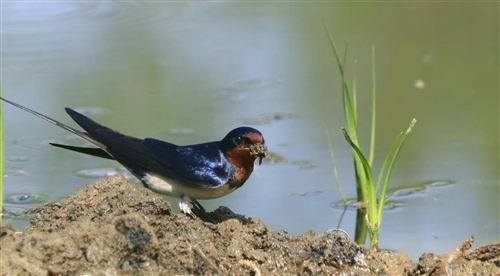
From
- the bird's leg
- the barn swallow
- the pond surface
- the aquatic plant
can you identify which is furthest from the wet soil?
the pond surface

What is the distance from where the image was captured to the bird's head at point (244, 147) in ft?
14.1

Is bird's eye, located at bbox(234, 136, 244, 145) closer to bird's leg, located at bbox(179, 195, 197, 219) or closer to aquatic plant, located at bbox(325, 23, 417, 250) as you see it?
bird's leg, located at bbox(179, 195, 197, 219)

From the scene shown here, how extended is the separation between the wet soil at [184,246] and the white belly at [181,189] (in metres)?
0.47

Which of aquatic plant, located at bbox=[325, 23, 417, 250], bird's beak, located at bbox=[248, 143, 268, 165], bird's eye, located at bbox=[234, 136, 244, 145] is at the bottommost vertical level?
bird's beak, located at bbox=[248, 143, 268, 165]

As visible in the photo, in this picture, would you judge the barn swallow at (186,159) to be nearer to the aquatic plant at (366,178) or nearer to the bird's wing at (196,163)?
the bird's wing at (196,163)

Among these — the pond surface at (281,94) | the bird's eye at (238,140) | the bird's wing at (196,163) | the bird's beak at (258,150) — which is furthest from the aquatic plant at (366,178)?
the bird's wing at (196,163)

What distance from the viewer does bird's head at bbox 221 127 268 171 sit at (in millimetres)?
4305

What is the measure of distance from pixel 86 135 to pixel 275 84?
3.12 metres

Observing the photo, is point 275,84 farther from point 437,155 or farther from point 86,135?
Answer: point 86,135

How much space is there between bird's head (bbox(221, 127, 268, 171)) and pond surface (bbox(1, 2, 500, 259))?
754mm

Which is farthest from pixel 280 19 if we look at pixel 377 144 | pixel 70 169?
pixel 70 169

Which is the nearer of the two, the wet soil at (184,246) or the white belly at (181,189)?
the wet soil at (184,246)

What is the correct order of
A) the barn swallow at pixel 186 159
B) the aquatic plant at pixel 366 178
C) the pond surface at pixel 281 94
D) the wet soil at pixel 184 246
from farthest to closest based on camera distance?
the pond surface at pixel 281 94 < the aquatic plant at pixel 366 178 < the barn swallow at pixel 186 159 < the wet soil at pixel 184 246

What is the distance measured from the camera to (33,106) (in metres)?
6.76
